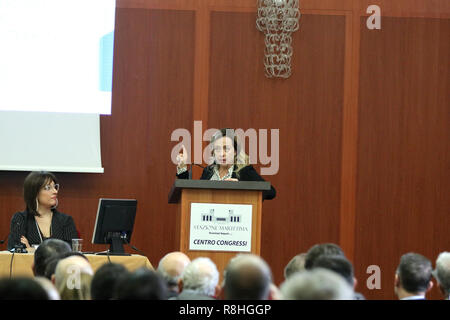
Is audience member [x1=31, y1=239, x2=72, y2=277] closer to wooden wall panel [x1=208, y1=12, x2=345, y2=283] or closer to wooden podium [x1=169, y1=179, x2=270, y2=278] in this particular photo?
wooden podium [x1=169, y1=179, x2=270, y2=278]

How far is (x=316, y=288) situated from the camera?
1.88 metres

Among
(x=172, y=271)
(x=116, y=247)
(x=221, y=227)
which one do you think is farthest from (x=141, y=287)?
(x=116, y=247)

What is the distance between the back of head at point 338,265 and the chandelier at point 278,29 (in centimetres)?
406

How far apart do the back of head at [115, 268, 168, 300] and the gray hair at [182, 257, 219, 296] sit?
715 millimetres

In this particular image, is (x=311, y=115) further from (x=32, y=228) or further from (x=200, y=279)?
(x=200, y=279)

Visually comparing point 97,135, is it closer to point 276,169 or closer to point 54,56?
point 54,56

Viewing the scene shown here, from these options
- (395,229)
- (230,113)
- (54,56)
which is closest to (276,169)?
(230,113)

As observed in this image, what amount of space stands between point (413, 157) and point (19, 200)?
368 cm

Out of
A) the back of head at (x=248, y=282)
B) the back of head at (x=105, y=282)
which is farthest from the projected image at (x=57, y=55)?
the back of head at (x=248, y=282)

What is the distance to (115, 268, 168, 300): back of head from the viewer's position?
81.6 inches

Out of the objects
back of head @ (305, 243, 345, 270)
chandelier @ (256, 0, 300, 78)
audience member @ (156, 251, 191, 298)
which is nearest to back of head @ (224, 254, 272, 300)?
back of head @ (305, 243, 345, 270)

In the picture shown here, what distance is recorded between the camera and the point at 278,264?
269 inches

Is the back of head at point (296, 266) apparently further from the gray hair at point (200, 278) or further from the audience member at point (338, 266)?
the gray hair at point (200, 278)

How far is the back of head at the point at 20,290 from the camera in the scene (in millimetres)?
1831
